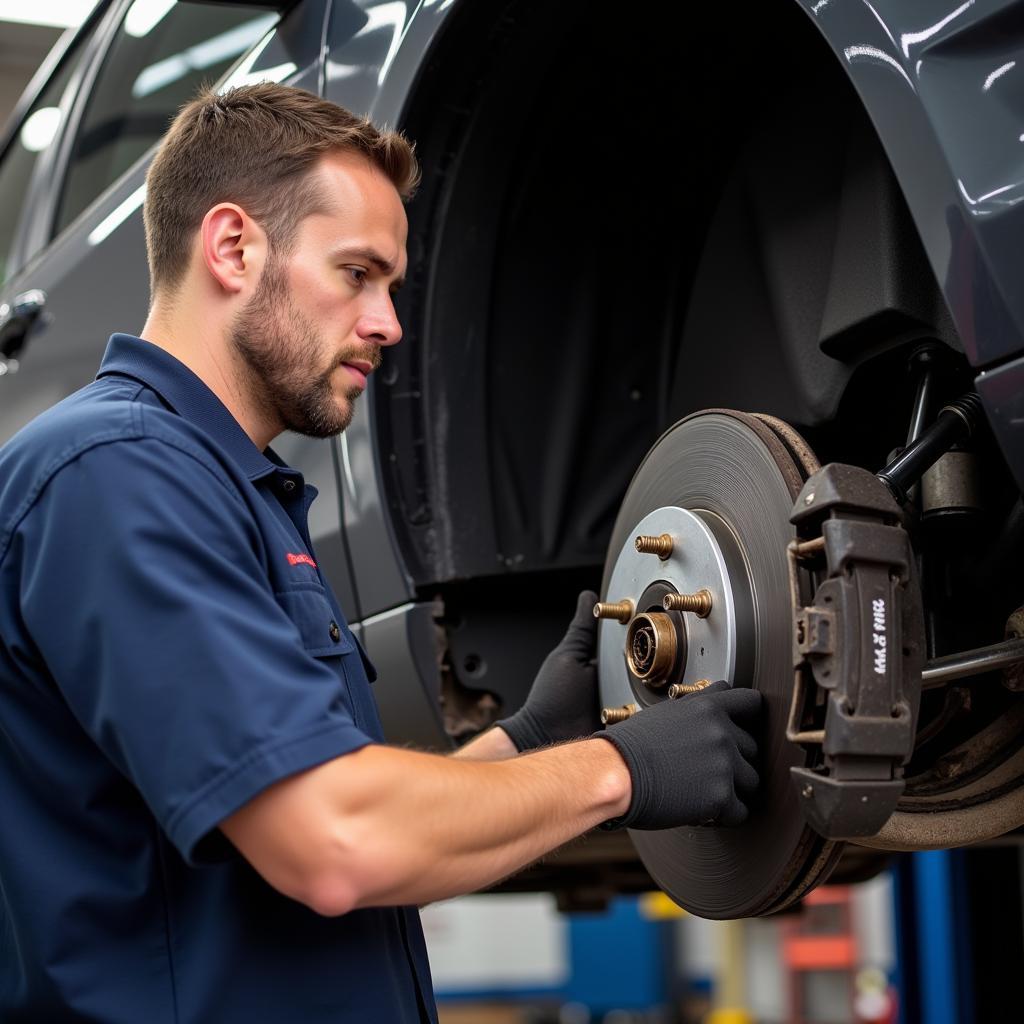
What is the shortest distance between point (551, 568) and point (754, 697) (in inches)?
16.8

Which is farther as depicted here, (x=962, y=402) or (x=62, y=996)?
(x=962, y=402)

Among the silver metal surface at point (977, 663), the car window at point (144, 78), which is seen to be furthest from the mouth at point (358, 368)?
the car window at point (144, 78)

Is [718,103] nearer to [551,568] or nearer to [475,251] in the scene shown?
[475,251]

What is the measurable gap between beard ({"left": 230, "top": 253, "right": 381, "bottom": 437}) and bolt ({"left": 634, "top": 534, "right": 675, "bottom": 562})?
0.26m

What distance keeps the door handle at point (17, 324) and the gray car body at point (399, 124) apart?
0.05 ft

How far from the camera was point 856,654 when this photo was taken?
2.63 feet

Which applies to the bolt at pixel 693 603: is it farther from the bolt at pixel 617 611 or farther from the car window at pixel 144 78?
the car window at pixel 144 78

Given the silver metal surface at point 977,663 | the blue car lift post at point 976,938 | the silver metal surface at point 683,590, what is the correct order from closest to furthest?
1. the silver metal surface at point 977,663
2. the silver metal surface at point 683,590
3. the blue car lift post at point 976,938

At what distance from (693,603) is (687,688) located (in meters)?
0.06

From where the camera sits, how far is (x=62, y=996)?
821 mm

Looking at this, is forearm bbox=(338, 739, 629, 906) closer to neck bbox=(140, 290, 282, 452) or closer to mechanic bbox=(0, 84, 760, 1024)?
mechanic bbox=(0, 84, 760, 1024)

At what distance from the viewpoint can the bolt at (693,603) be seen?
0.98 m

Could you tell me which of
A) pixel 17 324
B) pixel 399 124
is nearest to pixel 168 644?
pixel 399 124

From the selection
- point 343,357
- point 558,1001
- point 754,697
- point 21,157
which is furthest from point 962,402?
A: point 558,1001
